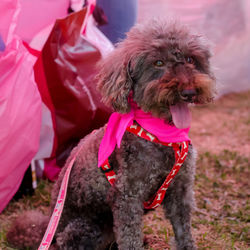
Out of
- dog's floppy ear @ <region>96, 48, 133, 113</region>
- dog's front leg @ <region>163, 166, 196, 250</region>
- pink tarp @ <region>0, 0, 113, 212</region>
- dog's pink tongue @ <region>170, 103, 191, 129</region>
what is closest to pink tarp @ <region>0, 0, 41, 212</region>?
pink tarp @ <region>0, 0, 113, 212</region>

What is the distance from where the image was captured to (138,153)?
6.66 feet

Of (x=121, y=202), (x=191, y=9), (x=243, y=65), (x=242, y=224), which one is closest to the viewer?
(x=121, y=202)

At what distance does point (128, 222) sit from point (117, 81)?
725 millimetres

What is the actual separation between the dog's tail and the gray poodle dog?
0.7 inches

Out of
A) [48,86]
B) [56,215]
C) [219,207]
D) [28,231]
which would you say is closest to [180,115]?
[56,215]

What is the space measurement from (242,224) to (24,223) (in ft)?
4.95

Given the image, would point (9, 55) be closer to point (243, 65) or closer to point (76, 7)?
point (76, 7)

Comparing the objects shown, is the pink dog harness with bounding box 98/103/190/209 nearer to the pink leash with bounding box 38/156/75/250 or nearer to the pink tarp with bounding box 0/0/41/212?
the pink leash with bounding box 38/156/75/250

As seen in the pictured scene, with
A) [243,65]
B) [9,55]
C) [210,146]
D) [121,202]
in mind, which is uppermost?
[9,55]

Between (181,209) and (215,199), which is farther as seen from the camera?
(215,199)

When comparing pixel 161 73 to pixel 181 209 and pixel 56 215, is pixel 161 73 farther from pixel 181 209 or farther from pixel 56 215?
pixel 56 215

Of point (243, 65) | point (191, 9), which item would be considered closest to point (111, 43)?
point (191, 9)

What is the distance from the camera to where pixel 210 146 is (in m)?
4.33

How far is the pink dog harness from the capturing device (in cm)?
200
